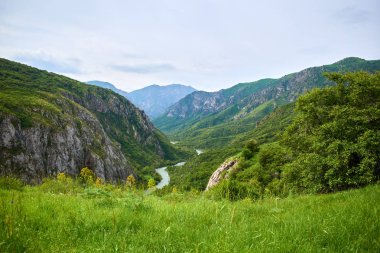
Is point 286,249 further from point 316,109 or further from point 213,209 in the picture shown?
point 316,109

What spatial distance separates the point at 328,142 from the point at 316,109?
5.58 meters

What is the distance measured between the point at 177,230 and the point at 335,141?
62.5 ft

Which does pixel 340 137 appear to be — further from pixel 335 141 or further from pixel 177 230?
pixel 177 230

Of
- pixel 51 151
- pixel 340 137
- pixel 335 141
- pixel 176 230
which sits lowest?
pixel 51 151

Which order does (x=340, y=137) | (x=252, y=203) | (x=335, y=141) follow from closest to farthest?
(x=252, y=203), (x=335, y=141), (x=340, y=137)

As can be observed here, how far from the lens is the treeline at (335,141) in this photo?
18.8 metres

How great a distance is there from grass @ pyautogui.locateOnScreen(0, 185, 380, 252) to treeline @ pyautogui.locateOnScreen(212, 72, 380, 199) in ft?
22.1

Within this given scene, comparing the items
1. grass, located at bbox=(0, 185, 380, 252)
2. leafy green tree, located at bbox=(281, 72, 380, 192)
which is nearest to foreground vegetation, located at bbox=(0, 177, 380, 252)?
grass, located at bbox=(0, 185, 380, 252)

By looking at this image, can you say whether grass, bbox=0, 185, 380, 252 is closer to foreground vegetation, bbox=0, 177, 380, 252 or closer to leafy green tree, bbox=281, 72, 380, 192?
foreground vegetation, bbox=0, 177, 380, 252

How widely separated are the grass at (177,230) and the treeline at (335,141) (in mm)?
6748

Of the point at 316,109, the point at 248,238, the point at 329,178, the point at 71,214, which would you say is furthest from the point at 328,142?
the point at 71,214

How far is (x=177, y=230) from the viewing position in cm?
616

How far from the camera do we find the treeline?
1883 cm

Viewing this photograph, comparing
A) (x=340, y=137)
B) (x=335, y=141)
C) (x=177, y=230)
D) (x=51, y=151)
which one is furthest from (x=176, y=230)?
(x=51, y=151)
